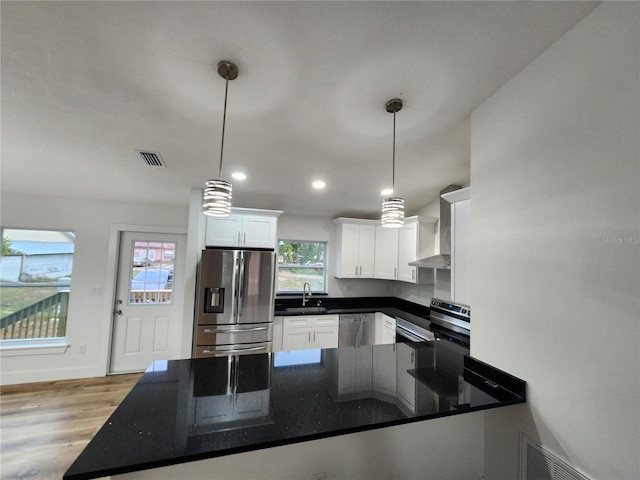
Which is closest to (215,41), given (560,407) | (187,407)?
(187,407)

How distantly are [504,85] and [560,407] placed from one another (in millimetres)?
1646

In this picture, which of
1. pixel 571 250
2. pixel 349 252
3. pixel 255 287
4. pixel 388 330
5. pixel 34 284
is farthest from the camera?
pixel 349 252

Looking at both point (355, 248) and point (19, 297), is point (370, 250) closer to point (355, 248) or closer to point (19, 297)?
point (355, 248)

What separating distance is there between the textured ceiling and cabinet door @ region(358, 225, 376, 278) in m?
1.48

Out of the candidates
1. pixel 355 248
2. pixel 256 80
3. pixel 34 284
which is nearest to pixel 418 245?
pixel 355 248

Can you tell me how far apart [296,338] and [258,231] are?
157 cm

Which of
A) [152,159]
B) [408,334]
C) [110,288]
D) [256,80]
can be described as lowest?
[408,334]

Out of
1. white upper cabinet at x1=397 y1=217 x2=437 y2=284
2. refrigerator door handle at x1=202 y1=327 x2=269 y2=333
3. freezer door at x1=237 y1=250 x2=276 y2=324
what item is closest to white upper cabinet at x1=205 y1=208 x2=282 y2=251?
freezer door at x1=237 y1=250 x2=276 y2=324

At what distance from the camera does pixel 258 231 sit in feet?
11.5

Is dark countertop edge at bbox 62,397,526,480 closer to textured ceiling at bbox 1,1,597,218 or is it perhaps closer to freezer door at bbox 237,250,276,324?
textured ceiling at bbox 1,1,597,218

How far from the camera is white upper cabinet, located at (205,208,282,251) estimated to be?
3.34 m

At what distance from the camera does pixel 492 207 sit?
149cm

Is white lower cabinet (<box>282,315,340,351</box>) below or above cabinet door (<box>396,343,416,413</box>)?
below

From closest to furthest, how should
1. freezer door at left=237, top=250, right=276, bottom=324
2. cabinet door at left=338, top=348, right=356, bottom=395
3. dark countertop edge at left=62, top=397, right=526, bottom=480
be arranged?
dark countertop edge at left=62, top=397, right=526, bottom=480, cabinet door at left=338, top=348, right=356, bottom=395, freezer door at left=237, top=250, right=276, bottom=324
